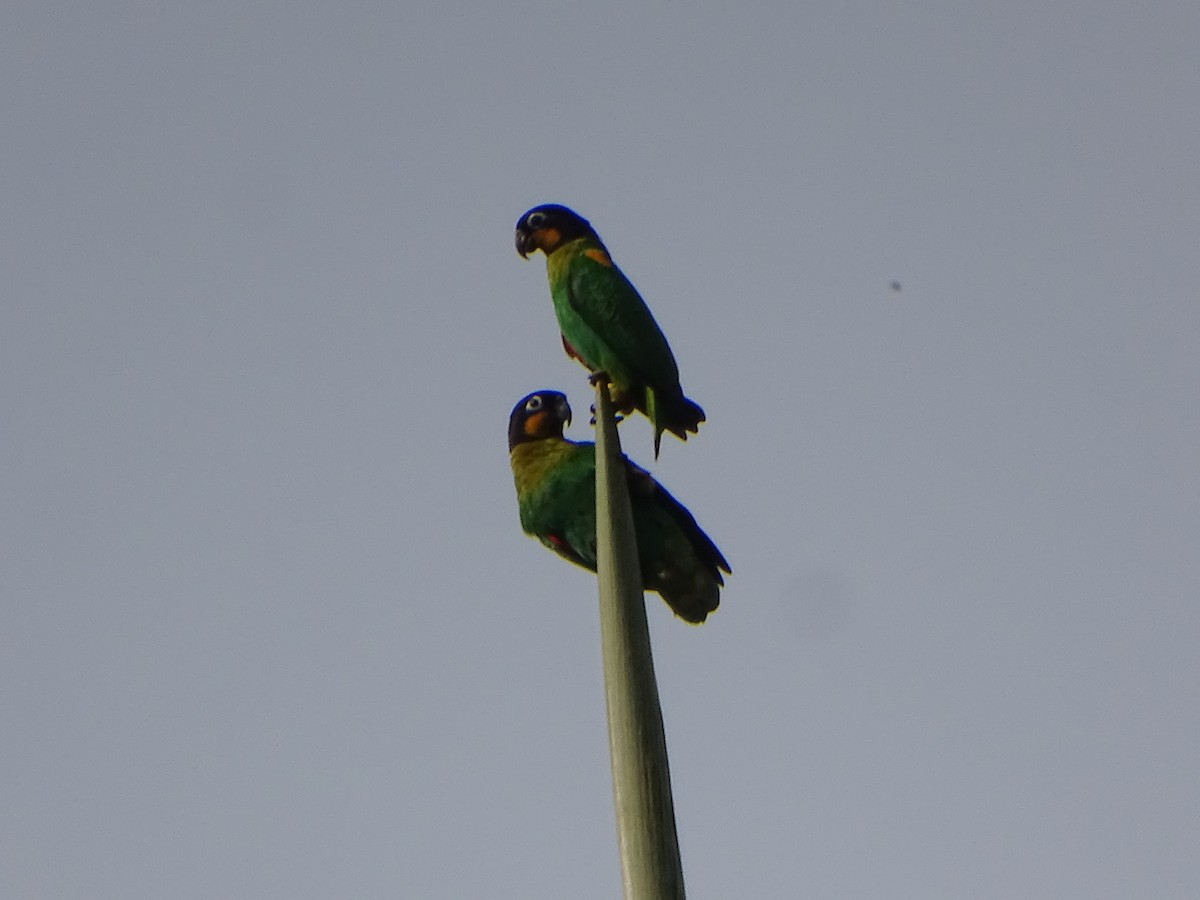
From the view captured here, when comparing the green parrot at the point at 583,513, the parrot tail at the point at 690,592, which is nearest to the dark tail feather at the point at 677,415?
the green parrot at the point at 583,513

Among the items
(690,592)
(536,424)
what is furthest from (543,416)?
(690,592)

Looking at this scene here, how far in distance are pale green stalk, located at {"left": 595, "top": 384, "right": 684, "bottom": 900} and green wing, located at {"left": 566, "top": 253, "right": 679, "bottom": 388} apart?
3.96 meters

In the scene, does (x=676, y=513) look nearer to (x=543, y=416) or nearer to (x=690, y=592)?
(x=690, y=592)

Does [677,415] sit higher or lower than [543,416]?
lower

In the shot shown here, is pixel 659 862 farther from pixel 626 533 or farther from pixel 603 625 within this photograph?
pixel 626 533

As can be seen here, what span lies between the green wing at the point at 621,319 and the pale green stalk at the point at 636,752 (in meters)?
3.96

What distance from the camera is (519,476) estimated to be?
5.69 metres

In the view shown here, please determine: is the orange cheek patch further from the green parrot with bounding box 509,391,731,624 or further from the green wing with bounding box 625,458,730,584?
the green wing with bounding box 625,458,730,584

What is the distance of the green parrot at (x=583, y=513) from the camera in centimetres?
462

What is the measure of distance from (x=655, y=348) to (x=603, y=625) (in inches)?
171

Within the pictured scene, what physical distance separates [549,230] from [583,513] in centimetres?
209

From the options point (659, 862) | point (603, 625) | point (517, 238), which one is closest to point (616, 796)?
point (659, 862)

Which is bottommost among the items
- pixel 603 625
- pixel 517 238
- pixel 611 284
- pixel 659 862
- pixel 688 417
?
pixel 659 862

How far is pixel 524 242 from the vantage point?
23.0 feet
